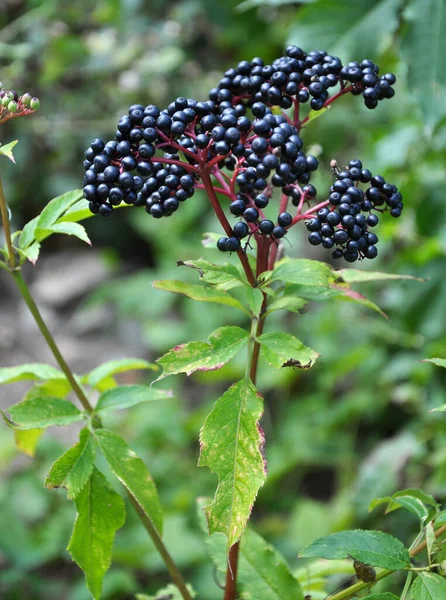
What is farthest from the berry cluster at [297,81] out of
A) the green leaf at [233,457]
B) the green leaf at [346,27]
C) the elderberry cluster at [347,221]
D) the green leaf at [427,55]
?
the green leaf at [346,27]

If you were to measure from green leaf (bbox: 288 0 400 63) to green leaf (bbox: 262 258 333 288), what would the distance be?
169 cm

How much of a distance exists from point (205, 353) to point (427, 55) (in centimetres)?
188

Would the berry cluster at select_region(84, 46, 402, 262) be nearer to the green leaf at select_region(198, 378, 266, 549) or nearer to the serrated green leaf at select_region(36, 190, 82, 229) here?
the serrated green leaf at select_region(36, 190, 82, 229)

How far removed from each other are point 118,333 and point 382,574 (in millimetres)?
5165

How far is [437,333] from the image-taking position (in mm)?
3420

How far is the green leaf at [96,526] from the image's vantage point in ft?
4.68

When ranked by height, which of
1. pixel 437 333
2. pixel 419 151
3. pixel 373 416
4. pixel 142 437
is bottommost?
pixel 373 416

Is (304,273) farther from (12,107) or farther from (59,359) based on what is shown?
(12,107)

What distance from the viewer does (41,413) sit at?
1.53m

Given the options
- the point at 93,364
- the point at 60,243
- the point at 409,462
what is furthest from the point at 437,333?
the point at 60,243

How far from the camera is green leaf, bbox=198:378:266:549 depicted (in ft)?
4.06

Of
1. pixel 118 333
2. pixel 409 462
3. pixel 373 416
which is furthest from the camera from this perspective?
pixel 118 333

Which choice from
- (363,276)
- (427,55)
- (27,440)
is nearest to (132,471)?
(27,440)

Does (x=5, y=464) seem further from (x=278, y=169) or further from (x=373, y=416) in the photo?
(x=278, y=169)
